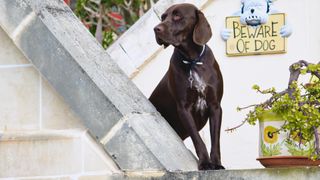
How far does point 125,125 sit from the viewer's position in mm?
5922

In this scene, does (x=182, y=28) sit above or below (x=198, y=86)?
above

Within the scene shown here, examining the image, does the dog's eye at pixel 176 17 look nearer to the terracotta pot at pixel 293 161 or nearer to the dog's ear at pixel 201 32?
the dog's ear at pixel 201 32

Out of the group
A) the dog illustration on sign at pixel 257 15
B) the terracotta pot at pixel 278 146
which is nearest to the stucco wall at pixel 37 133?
the terracotta pot at pixel 278 146

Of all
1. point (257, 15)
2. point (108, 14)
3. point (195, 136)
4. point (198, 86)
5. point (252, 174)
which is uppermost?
point (252, 174)

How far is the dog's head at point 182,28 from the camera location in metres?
6.88

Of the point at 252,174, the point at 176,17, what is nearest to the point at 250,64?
the point at 176,17

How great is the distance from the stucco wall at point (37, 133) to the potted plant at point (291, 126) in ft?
2.69

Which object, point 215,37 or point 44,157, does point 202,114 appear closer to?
point 44,157

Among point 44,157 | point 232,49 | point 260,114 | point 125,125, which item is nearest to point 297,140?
point 260,114

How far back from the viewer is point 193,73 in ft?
22.4

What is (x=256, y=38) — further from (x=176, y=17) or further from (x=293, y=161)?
(x=293, y=161)

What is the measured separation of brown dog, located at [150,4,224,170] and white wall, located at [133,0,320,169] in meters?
2.59

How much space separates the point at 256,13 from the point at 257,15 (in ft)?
0.08

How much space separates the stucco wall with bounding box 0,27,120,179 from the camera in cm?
595
